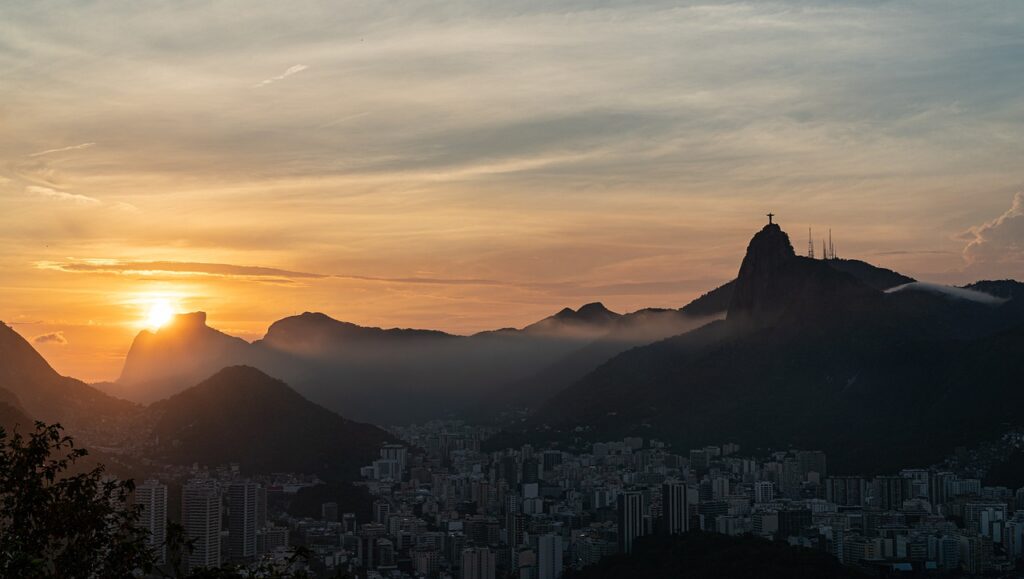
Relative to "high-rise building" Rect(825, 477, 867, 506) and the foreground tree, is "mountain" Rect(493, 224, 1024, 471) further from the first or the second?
the foreground tree

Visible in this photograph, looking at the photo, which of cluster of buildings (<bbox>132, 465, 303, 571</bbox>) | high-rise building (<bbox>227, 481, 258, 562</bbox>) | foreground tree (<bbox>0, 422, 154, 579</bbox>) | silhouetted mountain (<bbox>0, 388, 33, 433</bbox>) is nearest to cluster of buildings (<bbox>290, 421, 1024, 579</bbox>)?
cluster of buildings (<bbox>132, 465, 303, 571</bbox>)

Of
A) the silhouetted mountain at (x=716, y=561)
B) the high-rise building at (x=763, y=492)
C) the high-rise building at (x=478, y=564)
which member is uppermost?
the high-rise building at (x=763, y=492)

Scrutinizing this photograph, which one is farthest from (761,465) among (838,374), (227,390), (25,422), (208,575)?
(208,575)

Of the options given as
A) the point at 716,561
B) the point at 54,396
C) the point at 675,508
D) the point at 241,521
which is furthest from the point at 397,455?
the point at 716,561

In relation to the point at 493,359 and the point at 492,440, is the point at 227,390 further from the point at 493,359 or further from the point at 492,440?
the point at 493,359

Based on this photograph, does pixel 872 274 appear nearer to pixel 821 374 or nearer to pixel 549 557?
pixel 821 374

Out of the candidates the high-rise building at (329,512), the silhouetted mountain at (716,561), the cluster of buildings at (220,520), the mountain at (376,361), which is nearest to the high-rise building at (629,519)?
the silhouetted mountain at (716,561)

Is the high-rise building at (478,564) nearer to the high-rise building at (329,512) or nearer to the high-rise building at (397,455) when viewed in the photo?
the high-rise building at (329,512)
